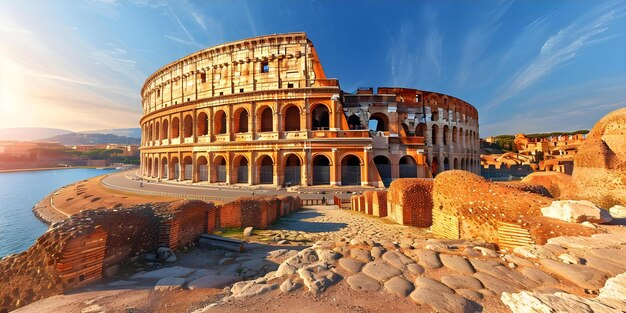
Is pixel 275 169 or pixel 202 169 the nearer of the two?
pixel 275 169

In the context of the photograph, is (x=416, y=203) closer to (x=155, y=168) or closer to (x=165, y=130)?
(x=165, y=130)

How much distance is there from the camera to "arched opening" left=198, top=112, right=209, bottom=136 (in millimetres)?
26031

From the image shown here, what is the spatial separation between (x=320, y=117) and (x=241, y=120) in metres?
9.12

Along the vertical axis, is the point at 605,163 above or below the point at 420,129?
below

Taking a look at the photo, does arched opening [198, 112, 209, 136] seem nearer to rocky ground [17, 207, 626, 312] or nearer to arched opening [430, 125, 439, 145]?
rocky ground [17, 207, 626, 312]

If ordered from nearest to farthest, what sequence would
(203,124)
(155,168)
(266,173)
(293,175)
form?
(293,175) → (266,173) → (203,124) → (155,168)

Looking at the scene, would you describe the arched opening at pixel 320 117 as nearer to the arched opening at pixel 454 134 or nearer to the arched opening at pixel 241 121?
the arched opening at pixel 241 121

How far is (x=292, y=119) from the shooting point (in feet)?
79.7

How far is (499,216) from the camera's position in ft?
15.9

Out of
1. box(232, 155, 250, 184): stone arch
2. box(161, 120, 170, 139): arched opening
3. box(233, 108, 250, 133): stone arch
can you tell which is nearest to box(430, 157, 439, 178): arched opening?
box(232, 155, 250, 184): stone arch

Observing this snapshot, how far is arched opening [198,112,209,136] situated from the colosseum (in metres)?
0.12

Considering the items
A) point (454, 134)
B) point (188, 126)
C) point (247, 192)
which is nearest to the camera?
point (247, 192)

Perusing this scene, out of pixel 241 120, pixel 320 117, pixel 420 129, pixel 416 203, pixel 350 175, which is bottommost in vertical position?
pixel 416 203

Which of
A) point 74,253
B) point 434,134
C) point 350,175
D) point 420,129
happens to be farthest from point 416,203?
point 434,134
